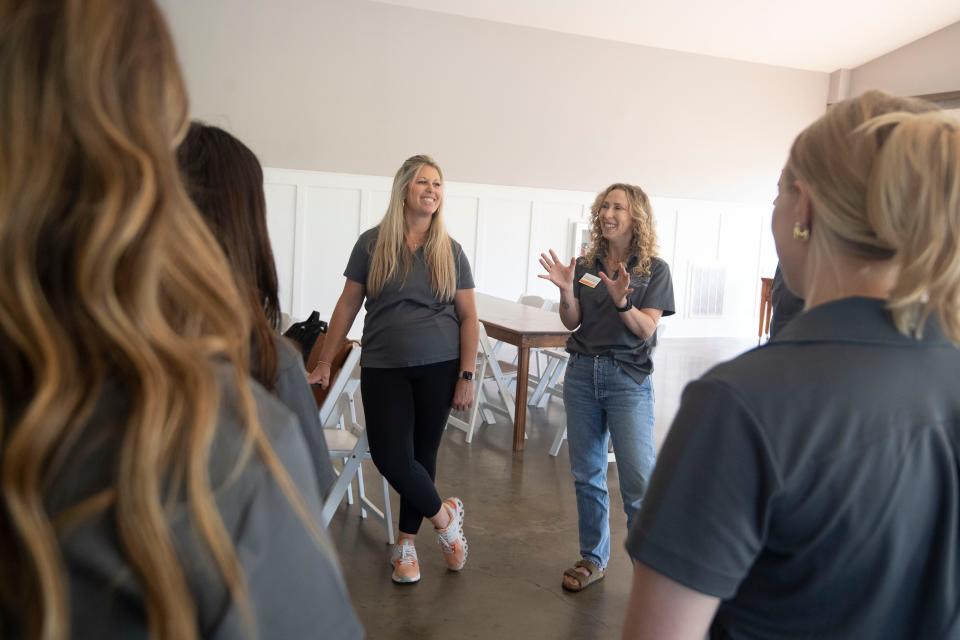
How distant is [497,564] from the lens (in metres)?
3.51

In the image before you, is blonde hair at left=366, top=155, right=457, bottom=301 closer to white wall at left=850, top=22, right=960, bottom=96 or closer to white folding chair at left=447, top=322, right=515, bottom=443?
white folding chair at left=447, top=322, right=515, bottom=443

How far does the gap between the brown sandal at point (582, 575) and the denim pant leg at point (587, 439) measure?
0.66 feet

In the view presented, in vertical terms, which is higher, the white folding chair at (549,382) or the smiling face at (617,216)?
the smiling face at (617,216)

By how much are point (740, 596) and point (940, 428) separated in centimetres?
33

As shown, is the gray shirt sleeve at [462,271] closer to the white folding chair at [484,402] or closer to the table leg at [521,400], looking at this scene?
the table leg at [521,400]

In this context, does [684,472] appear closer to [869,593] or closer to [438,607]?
[869,593]

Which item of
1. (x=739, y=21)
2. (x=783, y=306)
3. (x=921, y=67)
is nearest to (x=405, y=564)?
(x=783, y=306)

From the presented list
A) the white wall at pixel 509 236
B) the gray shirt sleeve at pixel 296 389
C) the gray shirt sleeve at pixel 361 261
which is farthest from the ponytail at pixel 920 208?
the white wall at pixel 509 236

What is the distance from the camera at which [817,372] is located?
1.01 metres

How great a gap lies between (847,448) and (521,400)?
14.3 feet

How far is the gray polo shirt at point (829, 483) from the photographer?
A: 99 centimetres

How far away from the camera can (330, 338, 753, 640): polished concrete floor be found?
2.97 metres

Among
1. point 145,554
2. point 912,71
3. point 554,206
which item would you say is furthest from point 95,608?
point 912,71

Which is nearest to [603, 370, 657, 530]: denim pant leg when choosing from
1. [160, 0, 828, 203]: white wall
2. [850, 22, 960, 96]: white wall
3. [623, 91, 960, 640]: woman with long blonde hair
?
Answer: [623, 91, 960, 640]: woman with long blonde hair
